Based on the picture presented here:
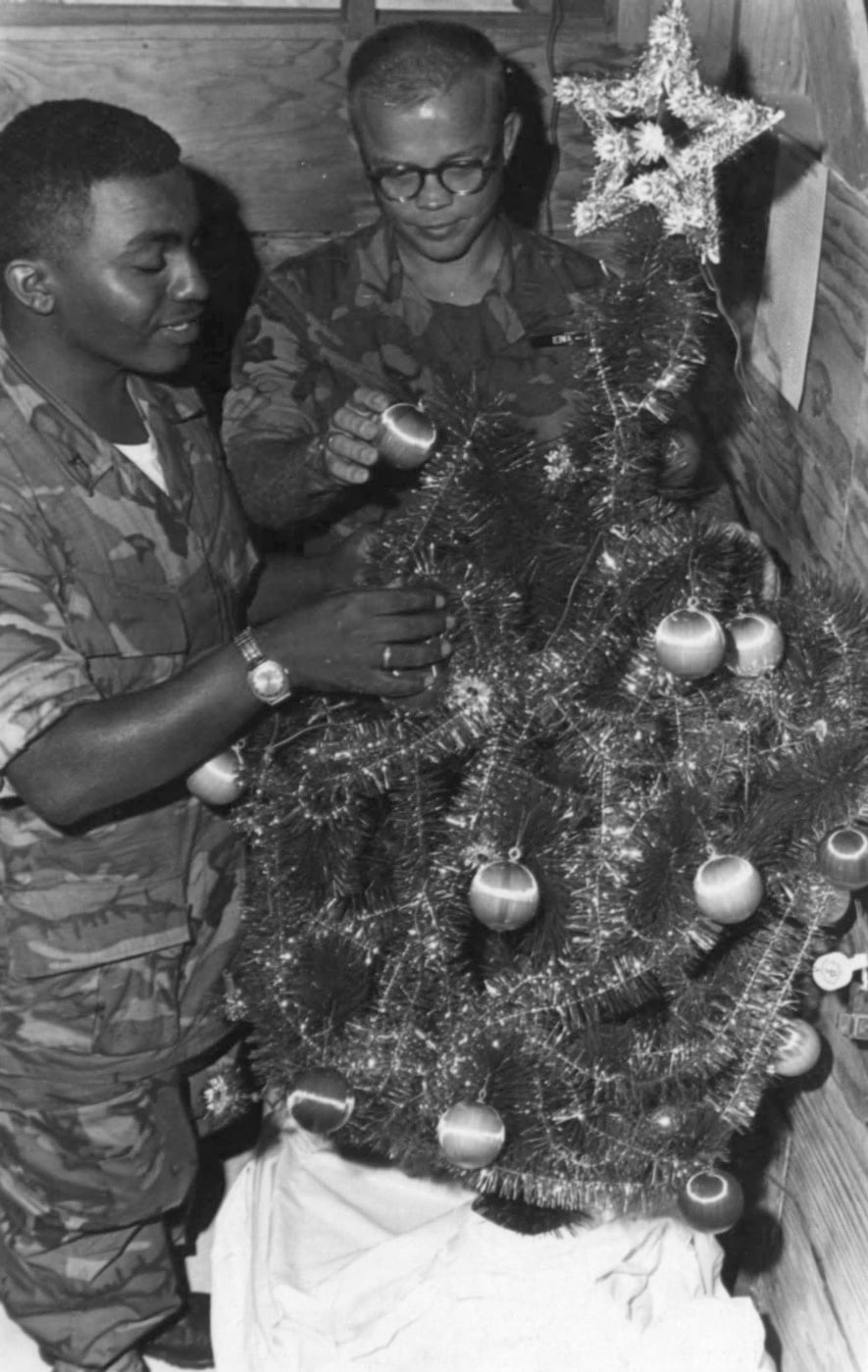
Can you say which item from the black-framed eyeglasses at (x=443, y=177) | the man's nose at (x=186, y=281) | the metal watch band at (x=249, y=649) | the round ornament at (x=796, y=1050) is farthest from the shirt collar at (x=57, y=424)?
the round ornament at (x=796, y=1050)

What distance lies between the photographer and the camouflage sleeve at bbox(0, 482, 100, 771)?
1357mm

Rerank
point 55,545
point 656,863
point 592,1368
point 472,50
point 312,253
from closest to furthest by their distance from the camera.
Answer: point 656,863 → point 55,545 → point 592,1368 → point 472,50 → point 312,253

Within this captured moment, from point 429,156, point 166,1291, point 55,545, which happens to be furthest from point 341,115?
point 166,1291

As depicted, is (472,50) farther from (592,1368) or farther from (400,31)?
(592,1368)

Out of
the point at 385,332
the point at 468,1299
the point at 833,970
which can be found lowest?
the point at 468,1299

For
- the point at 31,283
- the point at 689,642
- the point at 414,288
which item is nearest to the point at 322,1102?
the point at 689,642

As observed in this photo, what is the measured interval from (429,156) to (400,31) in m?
0.19

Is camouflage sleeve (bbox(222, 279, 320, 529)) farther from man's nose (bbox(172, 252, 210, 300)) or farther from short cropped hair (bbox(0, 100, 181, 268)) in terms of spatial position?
short cropped hair (bbox(0, 100, 181, 268))

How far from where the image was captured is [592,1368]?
1639mm

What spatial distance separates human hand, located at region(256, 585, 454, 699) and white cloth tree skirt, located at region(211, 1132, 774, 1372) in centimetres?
71

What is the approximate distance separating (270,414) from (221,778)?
0.50 meters

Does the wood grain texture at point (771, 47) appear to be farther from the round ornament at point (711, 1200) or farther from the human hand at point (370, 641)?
the round ornament at point (711, 1200)

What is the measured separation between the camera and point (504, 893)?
1276mm

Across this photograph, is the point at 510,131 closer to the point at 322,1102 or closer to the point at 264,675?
the point at 264,675
